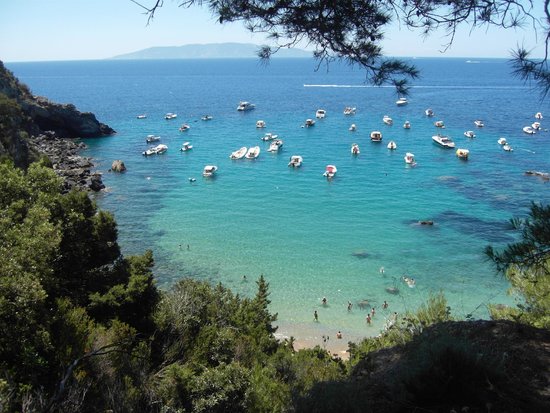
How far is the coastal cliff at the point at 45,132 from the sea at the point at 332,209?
2.43 metres

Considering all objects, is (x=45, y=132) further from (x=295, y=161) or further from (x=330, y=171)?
(x=330, y=171)

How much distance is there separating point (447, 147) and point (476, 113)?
30.9 meters

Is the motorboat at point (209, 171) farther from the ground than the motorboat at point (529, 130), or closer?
closer

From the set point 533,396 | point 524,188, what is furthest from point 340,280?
point 524,188

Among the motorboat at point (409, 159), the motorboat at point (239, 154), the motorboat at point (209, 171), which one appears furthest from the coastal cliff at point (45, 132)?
the motorboat at point (409, 159)

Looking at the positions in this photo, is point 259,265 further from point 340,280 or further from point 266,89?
point 266,89

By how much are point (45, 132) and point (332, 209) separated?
4293cm

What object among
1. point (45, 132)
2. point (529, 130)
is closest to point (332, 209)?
point (529, 130)

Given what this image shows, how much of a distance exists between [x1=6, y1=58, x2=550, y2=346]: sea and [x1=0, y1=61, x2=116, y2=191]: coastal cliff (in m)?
2.43

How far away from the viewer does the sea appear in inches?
951

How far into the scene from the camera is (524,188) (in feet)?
130

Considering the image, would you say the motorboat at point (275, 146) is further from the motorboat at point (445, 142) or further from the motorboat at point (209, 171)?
the motorboat at point (445, 142)

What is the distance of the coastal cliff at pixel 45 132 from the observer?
114ft

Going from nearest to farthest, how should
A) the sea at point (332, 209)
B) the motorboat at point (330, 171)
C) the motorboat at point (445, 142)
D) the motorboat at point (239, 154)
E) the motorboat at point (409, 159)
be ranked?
1. the sea at point (332, 209)
2. the motorboat at point (330, 171)
3. the motorboat at point (409, 159)
4. the motorboat at point (239, 154)
5. the motorboat at point (445, 142)
